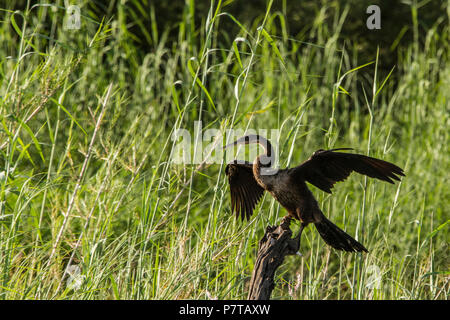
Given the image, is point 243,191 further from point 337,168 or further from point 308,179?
point 337,168

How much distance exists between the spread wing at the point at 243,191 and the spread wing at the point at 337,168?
376 mm

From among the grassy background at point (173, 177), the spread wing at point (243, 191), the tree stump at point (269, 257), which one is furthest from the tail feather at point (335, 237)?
the spread wing at point (243, 191)

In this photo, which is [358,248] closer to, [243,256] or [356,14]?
[243,256]

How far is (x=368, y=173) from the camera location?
7.13ft

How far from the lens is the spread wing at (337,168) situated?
6.98 feet

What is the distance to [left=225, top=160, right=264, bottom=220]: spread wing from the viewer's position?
264 centimetres

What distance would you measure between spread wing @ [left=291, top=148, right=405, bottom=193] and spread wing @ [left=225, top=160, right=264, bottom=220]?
38cm

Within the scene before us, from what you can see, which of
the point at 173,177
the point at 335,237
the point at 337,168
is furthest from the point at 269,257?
the point at 173,177

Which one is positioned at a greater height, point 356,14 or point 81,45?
point 356,14

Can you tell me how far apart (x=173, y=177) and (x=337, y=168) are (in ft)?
2.74

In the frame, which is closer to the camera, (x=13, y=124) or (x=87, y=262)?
(x=87, y=262)

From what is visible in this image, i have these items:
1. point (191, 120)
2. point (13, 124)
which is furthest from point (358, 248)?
point (191, 120)

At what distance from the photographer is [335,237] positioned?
240 centimetres
